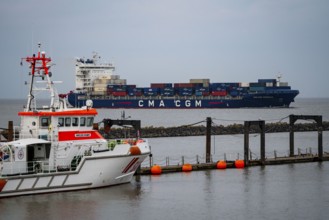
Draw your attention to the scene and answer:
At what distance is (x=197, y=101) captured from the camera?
5679 inches

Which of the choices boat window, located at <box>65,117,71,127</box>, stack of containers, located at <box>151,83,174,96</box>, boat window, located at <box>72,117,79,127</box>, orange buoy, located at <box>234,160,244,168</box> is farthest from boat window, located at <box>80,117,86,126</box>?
stack of containers, located at <box>151,83,174,96</box>

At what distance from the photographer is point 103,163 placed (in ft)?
92.5

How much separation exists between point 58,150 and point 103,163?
7.59ft

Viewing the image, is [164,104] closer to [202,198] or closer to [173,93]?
[173,93]

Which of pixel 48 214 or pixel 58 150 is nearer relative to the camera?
pixel 48 214

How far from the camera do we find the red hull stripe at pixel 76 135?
28000 millimetres

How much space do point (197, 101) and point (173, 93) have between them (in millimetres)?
6961

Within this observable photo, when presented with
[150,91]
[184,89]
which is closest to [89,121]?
[184,89]

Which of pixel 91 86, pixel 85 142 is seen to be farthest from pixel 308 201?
pixel 91 86

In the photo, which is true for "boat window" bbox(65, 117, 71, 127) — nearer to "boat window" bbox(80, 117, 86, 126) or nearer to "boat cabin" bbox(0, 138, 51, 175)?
"boat window" bbox(80, 117, 86, 126)

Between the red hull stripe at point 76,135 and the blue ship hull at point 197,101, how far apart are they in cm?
10876

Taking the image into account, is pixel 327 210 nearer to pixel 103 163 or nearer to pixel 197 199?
pixel 197 199

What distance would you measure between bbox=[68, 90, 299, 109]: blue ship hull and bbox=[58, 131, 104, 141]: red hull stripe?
108763 mm

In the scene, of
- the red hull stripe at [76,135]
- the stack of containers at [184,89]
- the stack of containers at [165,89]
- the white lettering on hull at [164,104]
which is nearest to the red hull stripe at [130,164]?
the red hull stripe at [76,135]
